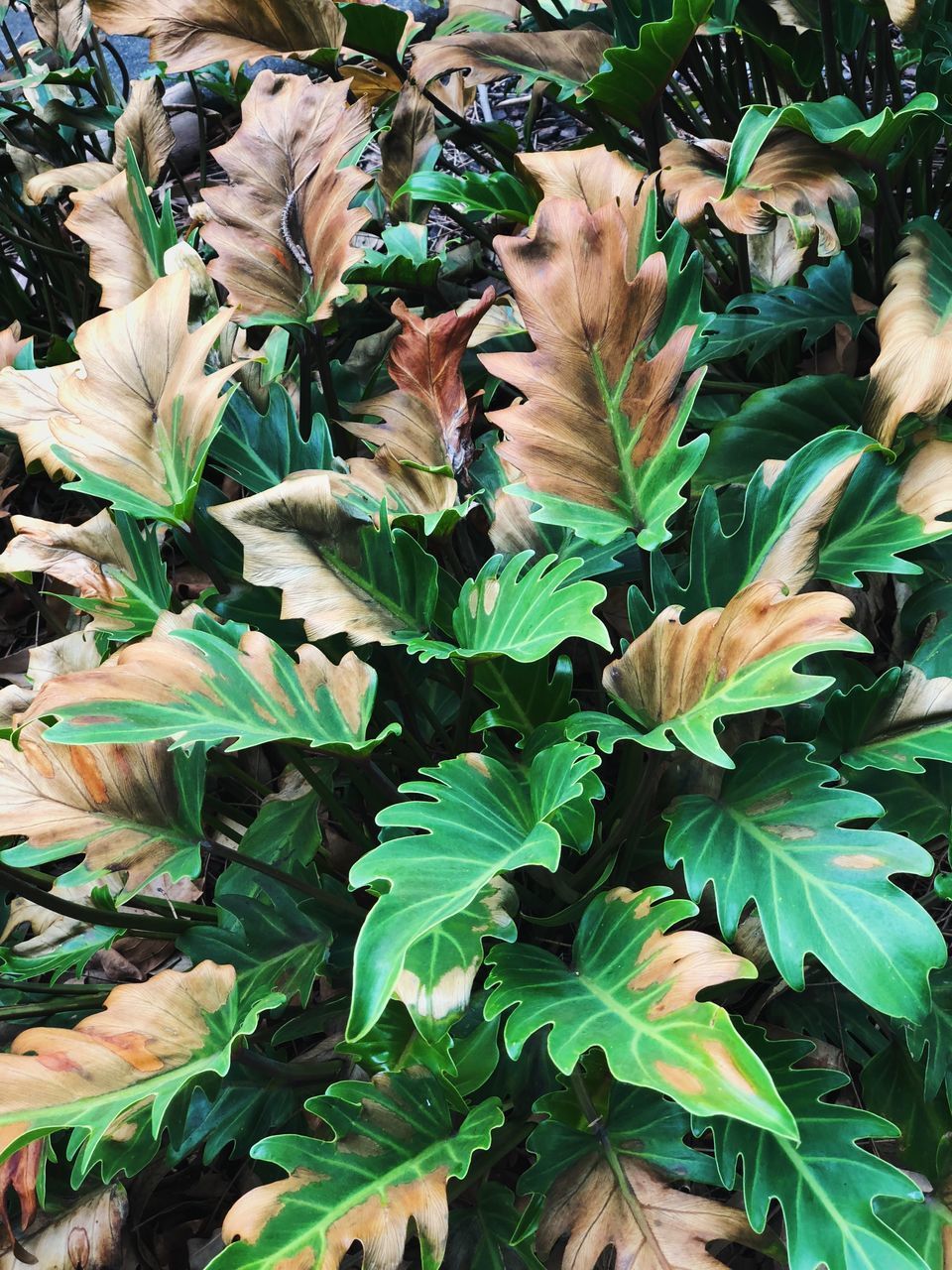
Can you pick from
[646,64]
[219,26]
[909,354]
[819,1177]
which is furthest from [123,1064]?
[219,26]

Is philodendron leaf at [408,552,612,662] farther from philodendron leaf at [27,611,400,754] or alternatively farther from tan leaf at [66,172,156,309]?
tan leaf at [66,172,156,309]

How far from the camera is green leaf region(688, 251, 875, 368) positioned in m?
Result: 1.19

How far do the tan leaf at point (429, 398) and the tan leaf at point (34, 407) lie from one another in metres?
0.32

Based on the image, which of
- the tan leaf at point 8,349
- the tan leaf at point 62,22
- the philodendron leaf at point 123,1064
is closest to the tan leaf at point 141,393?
the tan leaf at point 8,349

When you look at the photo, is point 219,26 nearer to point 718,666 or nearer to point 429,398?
point 429,398

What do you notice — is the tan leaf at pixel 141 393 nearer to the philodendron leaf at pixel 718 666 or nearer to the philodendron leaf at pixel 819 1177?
the philodendron leaf at pixel 718 666

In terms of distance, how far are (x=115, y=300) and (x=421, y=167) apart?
47 cm

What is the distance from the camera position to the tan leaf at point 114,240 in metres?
1.23

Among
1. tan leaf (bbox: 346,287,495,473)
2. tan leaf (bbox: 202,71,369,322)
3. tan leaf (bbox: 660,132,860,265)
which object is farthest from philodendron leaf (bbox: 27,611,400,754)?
tan leaf (bbox: 660,132,860,265)

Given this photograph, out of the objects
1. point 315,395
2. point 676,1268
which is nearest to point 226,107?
point 315,395

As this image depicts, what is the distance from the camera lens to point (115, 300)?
1.21 meters

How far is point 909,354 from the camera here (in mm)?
943

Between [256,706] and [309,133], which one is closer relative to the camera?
[256,706]

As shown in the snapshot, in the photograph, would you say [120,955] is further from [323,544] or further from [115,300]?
[115,300]
